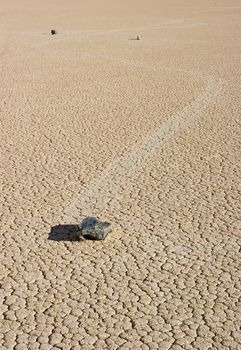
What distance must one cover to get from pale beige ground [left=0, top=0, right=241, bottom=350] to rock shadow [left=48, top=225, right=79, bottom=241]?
0.05m

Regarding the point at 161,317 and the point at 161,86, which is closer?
the point at 161,317

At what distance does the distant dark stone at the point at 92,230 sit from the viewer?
651 centimetres

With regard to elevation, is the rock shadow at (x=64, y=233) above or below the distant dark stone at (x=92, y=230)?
below

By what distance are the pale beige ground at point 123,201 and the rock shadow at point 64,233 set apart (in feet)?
0.16

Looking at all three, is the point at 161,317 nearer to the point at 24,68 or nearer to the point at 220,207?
the point at 220,207

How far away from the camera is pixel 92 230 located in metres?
6.51

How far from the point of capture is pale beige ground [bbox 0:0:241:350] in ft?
17.2

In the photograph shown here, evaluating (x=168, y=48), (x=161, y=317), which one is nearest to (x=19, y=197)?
(x=161, y=317)

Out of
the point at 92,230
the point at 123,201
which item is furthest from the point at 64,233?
the point at 123,201

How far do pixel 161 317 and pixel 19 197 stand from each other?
121 inches

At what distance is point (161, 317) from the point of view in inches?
207

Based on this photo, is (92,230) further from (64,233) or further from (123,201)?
(123,201)

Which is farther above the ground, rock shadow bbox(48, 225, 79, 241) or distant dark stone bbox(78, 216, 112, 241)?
distant dark stone bbox(78, 216, 112, 241)

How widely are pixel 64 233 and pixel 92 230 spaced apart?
1.36 feet
